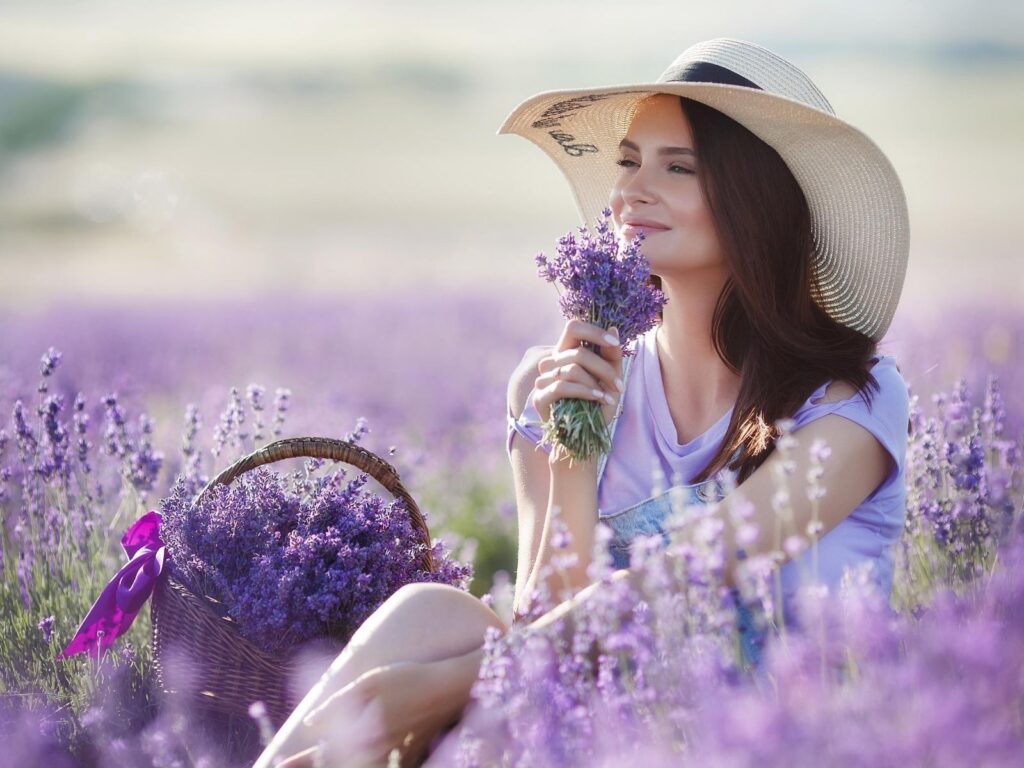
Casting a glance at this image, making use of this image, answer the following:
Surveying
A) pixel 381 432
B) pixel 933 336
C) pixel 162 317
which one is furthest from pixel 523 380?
pixel 162 317

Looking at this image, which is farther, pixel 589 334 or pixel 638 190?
pixel 638 190

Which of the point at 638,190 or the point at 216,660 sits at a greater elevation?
the point at 638,190

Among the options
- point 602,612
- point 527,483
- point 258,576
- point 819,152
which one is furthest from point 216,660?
point 819,152

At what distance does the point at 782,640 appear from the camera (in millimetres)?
1922

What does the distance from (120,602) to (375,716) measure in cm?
88

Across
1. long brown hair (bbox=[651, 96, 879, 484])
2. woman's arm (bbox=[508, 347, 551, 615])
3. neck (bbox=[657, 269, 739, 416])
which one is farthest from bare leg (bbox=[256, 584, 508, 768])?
neck (bbox=[657, 269, 739, 416])

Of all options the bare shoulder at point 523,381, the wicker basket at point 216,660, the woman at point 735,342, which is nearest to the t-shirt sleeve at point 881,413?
the woman at point 735,342

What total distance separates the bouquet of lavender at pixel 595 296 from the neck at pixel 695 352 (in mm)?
376

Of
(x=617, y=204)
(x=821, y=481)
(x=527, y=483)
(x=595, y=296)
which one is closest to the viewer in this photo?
(x=595, y=296)

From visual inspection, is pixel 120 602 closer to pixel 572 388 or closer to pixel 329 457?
pixel 329 457

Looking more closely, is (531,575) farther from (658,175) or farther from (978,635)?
(978,635)

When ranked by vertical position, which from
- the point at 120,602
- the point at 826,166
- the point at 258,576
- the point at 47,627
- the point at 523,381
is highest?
the point at 826,166

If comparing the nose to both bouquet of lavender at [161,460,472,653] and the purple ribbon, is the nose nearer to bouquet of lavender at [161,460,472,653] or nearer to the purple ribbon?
bouquet of lavender at [161,460,472,653]

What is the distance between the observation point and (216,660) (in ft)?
8.71
